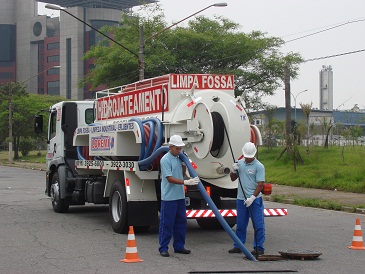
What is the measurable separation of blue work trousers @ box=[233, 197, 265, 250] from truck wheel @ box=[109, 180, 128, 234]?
265 centimetres

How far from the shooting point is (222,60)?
130 feet

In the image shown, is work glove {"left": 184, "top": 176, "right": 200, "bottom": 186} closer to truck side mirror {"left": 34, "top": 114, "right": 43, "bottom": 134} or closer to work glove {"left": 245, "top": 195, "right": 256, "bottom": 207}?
work glove {"left": 245, "top": 195, "right": 256, "bottom": 207}

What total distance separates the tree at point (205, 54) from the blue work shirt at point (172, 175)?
2682 cm

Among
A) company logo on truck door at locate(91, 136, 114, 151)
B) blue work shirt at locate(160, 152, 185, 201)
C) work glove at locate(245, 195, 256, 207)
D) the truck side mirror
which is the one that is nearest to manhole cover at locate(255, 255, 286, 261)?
work glove at locate(245, 195, 256, 207)

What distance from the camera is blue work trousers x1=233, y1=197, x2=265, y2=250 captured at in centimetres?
995

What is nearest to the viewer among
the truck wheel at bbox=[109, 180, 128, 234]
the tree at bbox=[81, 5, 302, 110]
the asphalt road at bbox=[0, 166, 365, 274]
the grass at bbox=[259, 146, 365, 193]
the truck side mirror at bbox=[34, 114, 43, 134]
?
the asphalt road at bbox=[0, 166, 365, 274]

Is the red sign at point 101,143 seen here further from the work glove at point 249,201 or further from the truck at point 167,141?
the work glove at point 249,201

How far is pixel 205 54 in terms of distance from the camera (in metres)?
39.3

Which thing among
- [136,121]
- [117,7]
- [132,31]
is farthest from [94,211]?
[117,7]

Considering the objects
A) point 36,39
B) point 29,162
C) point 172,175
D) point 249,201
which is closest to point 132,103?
point 172,175

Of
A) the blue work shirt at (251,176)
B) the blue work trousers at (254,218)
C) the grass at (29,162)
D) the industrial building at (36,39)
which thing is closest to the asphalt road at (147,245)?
the blue work trousers at (254,218)

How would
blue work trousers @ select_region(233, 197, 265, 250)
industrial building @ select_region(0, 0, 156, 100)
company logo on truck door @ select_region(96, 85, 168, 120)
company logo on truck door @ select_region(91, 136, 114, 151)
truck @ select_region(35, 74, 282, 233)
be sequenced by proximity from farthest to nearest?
1. industrial building @ select_region(0, 0, 156, 100)
2. company logo on truck door @ select_region(91, 136, 114, 151)
3. company logo on truck door @ select_region(96, 85, 168, 120)
4. truck @ select_region(35, 74, 282, 233)
5. blue work trousers @ select_region(233, 197, 265, 250)

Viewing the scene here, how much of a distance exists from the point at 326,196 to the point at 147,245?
441 inches

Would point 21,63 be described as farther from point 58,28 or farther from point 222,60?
point 222,60
